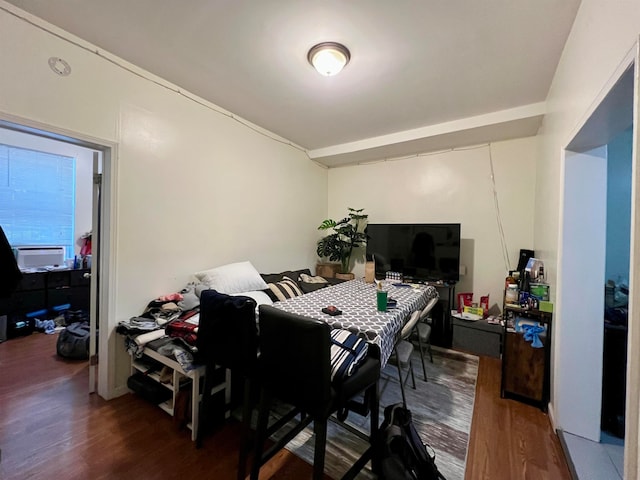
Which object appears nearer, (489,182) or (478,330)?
(478,330)

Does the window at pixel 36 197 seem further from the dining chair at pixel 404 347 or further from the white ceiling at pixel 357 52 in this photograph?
the dining chair at pixel 404 347

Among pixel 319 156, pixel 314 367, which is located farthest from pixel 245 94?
pixel 314 367

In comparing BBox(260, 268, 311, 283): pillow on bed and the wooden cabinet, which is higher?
BBox(260, 268, 311, 283): pillow on bed

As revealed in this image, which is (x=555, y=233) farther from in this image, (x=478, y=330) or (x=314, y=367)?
(x=314, y=367)

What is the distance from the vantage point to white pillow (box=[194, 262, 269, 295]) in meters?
2.62

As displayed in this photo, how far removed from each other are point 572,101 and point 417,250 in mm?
2137

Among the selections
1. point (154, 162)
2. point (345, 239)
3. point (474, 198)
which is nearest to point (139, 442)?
point (154, 162)

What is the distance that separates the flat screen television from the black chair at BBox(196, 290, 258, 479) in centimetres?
261

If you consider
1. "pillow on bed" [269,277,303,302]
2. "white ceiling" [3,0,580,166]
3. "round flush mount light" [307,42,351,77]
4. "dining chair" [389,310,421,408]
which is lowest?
"dining chair" [389,310,421,408]

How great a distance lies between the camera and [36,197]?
393 centimetres

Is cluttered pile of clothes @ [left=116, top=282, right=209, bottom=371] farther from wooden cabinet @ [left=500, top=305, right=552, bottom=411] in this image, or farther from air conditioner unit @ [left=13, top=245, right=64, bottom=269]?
air conditioner unit @ [left=13, top=245, right=64, bottom=269]

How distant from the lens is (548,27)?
1712 millimetres

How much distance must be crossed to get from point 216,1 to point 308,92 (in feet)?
3.64

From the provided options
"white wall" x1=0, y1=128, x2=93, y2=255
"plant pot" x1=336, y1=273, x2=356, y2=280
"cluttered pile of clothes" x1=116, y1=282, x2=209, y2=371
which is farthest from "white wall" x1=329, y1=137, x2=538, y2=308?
"white wall" x1=0, y1=128, x2=93, y2=255
